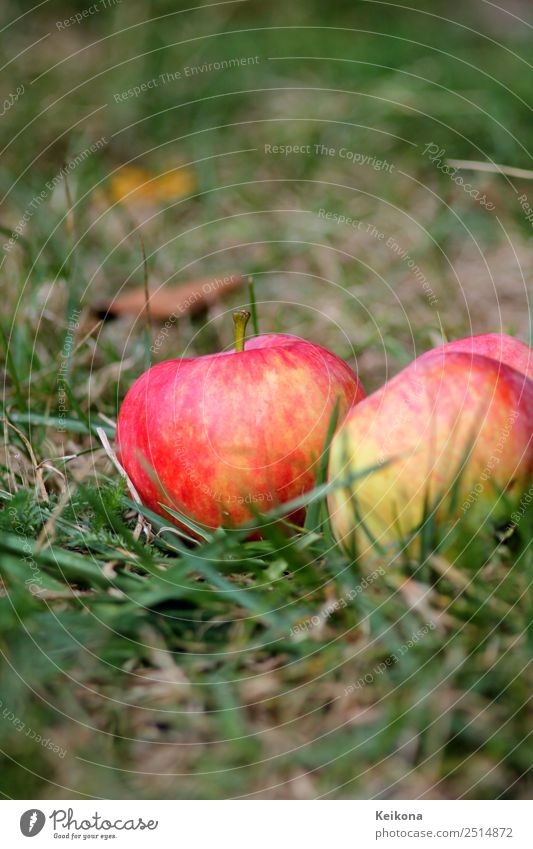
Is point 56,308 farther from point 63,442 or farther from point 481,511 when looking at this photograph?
point 481,511

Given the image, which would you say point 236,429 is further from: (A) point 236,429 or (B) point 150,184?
(B) point 150,184

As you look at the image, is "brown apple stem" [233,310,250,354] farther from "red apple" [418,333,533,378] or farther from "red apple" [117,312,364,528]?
"red apple" [418,333,533,378]

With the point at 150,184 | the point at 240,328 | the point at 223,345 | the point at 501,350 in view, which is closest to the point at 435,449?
the point at 501,350

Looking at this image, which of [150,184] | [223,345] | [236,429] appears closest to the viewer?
[236,429]

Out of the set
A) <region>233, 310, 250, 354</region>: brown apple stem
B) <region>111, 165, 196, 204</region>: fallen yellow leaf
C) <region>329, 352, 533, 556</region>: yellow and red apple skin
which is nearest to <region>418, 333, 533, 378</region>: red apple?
<region>329, 352, 533, 556</region>: yellow and red apple skin

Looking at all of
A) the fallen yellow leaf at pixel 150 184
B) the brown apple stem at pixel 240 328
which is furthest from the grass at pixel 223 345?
the brown apple stem at pixel 240 328

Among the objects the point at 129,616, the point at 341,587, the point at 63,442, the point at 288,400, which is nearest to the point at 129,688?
the point at 129,616
